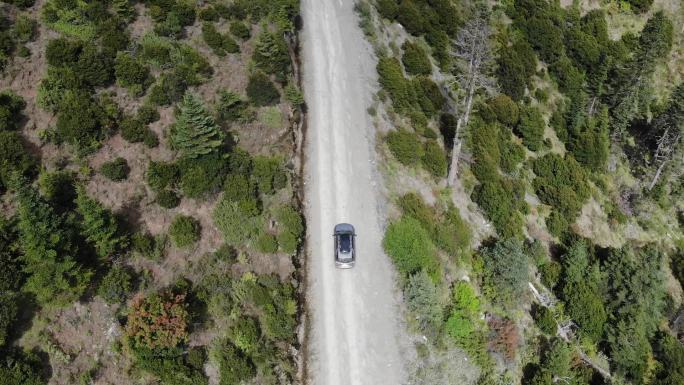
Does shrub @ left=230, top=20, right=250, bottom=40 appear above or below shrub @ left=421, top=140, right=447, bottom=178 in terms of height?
above

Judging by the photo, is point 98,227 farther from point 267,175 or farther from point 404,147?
point 404,147

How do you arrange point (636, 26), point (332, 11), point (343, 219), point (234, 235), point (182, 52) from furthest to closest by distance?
point (636, 26) → point (332, 11) → point (182, 52) → point (343, 219) → point (234, 235)

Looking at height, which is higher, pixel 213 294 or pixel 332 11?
pixel 332 11

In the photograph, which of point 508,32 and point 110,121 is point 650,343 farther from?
point 110,121

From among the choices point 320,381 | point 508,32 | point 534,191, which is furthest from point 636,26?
point 320,381

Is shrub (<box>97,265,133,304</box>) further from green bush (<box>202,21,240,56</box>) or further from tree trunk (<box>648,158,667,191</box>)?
tree trunk (<box>648,158,667,191</box>)

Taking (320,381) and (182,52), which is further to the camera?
(182,52)

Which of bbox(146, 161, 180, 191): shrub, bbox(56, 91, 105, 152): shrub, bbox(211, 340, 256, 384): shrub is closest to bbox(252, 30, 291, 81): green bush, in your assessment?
bbox(146, 161, 180, 191): shrub

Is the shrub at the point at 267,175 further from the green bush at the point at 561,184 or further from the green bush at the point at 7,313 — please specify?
the green bush at the point at 561,184
